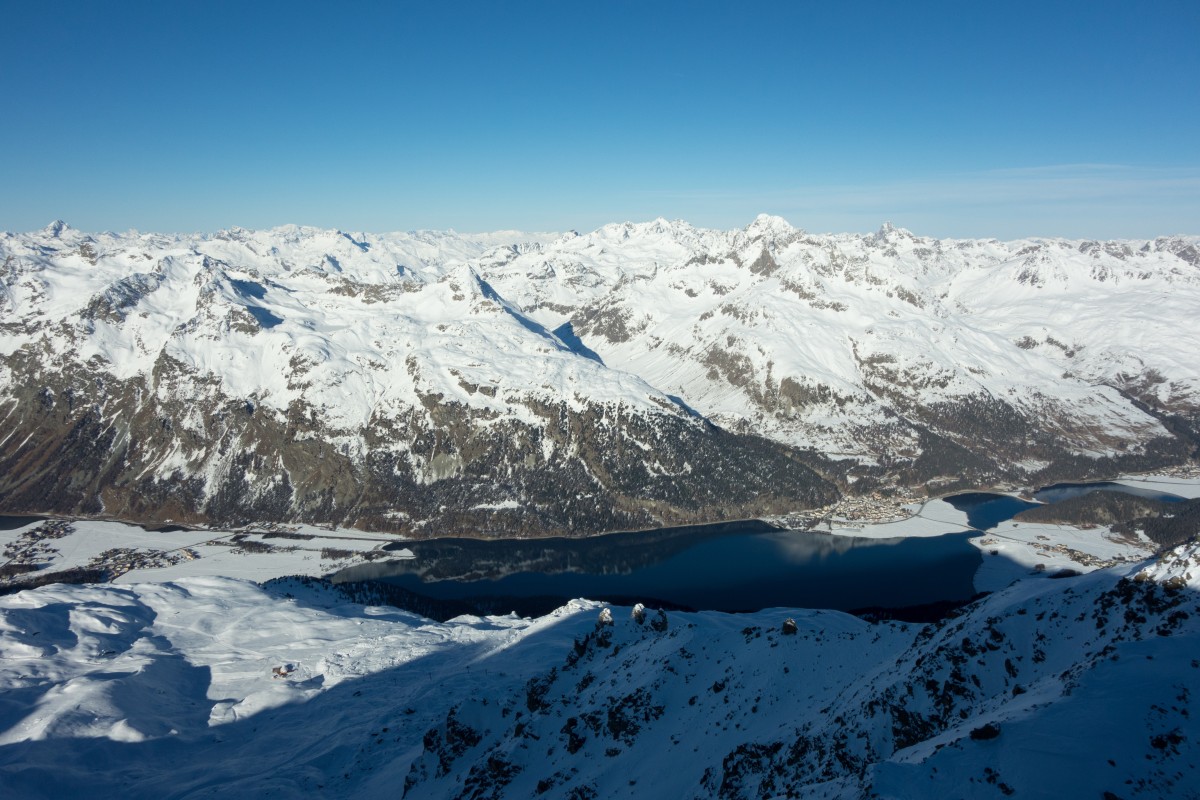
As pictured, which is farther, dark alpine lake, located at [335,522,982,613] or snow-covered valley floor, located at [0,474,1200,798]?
dark alpine lake, located at [335,522,982,613]

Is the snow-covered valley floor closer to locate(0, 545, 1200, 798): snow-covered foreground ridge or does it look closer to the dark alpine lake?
locate(0, 545, 1200, 798): snow-covered foreground ridge

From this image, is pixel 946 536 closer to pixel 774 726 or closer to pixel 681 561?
pixel 681 561

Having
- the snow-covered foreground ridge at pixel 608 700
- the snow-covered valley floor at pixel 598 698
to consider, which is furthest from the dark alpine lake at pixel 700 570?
the snow-covered foreground ridge at pixel 608 700

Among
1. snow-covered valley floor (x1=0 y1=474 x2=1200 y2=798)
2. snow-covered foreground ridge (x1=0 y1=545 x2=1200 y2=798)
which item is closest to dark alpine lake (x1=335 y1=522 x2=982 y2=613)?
snow-covered valley floor (x1=0 y1=474 x2=1200 y2=798)

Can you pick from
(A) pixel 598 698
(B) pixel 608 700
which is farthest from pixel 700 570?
(B) pixel 608 700

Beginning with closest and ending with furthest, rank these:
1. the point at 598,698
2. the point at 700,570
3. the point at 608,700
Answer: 1. the point at 608,700
2. the point at 598,698
3. the point at 700,570

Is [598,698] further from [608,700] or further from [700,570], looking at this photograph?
[700,570]

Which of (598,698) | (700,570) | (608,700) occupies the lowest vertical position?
(700,570)

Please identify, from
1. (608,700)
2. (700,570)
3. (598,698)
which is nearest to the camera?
→ (608,700)

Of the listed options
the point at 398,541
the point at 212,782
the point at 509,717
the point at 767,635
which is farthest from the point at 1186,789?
the point at 398,541

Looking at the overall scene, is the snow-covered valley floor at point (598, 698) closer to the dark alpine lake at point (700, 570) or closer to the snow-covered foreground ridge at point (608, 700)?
the snow-covered foreground ridge at point (608, 700)
